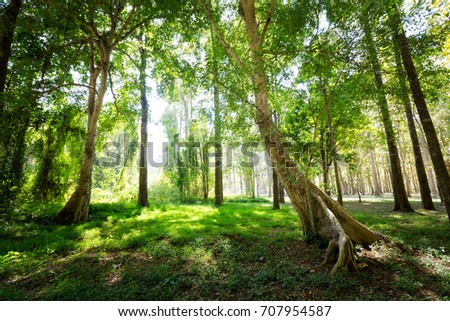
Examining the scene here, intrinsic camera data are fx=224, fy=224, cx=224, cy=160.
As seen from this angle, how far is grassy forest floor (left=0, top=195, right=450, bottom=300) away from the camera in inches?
145

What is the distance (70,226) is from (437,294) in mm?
9831

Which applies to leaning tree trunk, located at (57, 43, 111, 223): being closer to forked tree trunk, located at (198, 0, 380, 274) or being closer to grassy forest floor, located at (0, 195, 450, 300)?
grassy forest floor, located at (0, 195, 450, 300)

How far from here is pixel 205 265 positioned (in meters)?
4.72

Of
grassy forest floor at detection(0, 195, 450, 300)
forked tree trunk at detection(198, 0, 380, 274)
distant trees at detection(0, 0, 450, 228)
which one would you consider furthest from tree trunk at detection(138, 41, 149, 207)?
forked tree trunk at detection(198, 0, 380, 274)

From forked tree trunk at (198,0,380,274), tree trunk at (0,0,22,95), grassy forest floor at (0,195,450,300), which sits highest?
tree trunk at (0,0,22,95)

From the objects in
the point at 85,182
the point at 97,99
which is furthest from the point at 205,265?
the point at 97,99

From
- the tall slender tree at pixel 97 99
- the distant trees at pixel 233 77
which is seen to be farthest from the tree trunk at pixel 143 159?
the tall slender tree at pixel 97 99

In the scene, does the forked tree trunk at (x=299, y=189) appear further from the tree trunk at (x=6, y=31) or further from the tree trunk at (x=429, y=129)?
the tree trunk at (x=6, y=31)

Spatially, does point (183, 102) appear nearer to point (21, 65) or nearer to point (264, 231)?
point (21, 65)

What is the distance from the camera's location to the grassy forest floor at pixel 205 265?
3.68 metres

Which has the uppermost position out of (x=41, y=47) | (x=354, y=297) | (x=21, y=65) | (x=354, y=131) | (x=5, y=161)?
(x=41, y=47)

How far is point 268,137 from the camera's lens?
6.26m

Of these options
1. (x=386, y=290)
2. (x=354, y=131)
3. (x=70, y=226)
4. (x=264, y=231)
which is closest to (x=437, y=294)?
(x=386, y=290)

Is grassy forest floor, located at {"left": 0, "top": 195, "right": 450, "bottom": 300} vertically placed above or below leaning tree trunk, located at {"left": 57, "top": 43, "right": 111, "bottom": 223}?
below
